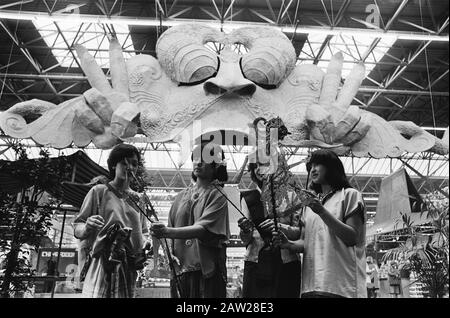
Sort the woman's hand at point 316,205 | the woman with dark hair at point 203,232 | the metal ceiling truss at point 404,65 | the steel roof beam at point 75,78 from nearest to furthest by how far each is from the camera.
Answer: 1. the woman's hand at point 316,205
2. the woman with dark hair at point 203,232
3. the steel roof beam at point 75,78
4. the metal ceiling truss at point 404,65

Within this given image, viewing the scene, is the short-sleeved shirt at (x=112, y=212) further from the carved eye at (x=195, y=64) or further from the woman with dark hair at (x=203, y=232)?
the carved eye at (x=195, y=64)

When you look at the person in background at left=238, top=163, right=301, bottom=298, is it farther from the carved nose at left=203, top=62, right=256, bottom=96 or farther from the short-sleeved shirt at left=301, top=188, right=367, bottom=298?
the carved nose at left=203, top=62, right=256, bottom=96

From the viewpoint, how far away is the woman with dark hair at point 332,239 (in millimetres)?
1717

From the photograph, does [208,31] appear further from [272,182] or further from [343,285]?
[343,285]

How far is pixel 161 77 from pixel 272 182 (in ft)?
5.88

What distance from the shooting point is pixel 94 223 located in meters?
1.69

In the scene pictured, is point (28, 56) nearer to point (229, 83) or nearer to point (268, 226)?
point (229, 83)

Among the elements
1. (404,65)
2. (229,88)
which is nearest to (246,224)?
(229,88)

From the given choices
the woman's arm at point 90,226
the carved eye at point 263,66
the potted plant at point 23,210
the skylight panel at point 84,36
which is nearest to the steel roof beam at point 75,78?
the skylight panel at point 84,36

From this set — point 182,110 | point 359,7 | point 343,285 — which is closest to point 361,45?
point 359,7

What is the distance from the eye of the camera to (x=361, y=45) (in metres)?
3.51

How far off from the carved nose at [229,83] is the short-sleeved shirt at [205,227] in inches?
52.8

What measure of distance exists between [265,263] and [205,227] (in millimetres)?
358

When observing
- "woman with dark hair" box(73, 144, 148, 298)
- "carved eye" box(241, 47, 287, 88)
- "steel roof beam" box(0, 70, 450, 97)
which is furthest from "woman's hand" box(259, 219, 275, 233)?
"steel roof beam" box(0, 70, 450, 97)
